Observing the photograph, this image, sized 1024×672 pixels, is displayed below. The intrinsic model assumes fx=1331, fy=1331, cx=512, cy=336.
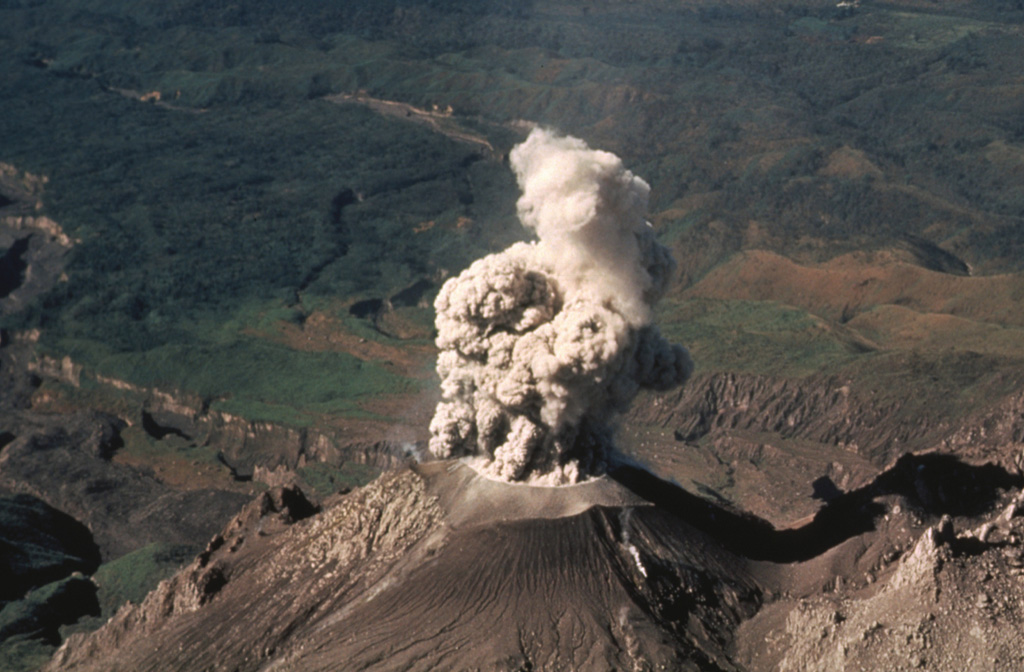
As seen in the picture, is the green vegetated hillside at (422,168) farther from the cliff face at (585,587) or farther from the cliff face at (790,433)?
the cliff face at (585,587)

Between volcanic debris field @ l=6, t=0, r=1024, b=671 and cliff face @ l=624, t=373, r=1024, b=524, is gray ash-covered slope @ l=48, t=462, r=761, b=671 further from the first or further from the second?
cliff face @ l=624, t=373, r=1024, b=524

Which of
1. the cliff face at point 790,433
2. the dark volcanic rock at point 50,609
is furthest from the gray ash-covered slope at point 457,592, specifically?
the cliff face at point 790,433

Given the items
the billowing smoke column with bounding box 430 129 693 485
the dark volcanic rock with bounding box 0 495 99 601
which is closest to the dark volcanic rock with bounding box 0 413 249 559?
the dark volcanic rock with bounding box 0 495 99 601

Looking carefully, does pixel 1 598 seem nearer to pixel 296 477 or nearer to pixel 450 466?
pixel 296 477

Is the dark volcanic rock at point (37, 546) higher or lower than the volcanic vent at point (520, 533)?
lower

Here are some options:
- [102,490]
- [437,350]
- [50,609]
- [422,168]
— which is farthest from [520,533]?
[422,168]

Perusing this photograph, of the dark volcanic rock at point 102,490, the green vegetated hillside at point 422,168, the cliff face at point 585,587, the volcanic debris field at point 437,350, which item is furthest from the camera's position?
the green vegetated hillside at point 422,168
